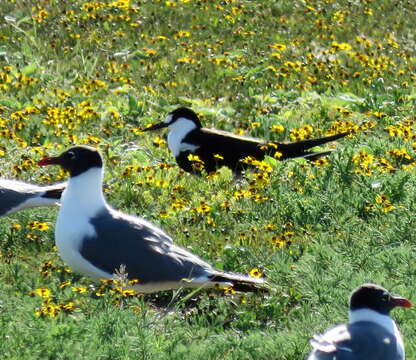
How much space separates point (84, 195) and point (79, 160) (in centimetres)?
32

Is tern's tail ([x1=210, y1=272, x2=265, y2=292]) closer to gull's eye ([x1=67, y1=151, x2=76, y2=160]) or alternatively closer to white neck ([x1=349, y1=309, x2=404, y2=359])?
white neck ([x1=349, y1=309, x2=404, y2=359])

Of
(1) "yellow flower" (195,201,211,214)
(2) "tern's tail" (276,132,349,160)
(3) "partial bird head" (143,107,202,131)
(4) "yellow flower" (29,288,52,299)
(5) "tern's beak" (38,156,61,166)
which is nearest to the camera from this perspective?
(4) "yellow flower" (29,288,52,299)

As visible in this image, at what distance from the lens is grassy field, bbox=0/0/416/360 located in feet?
22.1

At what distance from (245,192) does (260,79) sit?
4527mm

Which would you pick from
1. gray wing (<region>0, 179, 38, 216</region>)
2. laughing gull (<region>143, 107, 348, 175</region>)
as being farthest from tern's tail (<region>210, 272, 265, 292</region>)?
laughing gull (<region>143, 107, 348, 175</region>)

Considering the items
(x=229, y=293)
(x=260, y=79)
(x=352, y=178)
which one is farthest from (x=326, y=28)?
(x=229, y=293)

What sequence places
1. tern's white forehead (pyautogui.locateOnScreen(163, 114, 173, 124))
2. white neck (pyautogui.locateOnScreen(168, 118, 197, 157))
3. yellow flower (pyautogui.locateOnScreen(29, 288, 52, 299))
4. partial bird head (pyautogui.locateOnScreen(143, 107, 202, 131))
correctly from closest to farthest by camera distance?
yellow flower (pyautogui.locateOnScreen(29, 288, 52, 299))
white neck (pyautogui.locateOnScreen(168, 118, 197, 157))
partial bird head (pyautogui.locateOnScreen(143, 107, 202, 131))
tern's white forehead (pyautogui.locateOnScreen(163, 114, 173, 124))

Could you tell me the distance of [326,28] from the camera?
51.8 feet

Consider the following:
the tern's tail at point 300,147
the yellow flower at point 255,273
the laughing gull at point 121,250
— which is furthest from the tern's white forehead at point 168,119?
the yellow flower at point 255,273

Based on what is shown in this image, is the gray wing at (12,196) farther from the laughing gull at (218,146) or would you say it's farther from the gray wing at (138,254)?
the laughing gull at (218,146)

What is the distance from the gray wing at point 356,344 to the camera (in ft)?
18.7

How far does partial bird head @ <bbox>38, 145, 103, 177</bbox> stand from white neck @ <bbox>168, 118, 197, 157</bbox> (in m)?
2.58

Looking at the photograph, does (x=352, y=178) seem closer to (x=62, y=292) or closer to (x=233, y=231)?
(x=233, y=231)

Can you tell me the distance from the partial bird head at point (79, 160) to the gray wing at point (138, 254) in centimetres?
45
